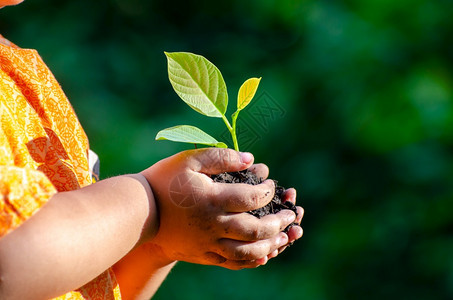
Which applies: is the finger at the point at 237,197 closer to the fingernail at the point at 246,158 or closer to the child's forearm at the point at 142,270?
the fingernail at the point at 246,158

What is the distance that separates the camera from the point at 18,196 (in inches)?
17.0

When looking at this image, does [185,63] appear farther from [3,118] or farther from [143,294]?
[143,294]

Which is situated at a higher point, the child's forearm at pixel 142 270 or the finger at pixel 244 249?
the finger at pixel 244 249

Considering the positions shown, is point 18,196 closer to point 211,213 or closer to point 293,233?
point 211,213

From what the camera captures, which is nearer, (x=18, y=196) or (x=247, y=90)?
(x=18, y=196)

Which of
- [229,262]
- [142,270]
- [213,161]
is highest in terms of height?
[213,161]

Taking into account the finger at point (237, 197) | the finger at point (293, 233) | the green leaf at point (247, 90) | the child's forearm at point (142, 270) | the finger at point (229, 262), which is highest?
the green leaf at point (247, 90)

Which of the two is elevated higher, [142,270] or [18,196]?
[18,196]

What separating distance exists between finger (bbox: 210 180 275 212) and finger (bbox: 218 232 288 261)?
4 centimetres

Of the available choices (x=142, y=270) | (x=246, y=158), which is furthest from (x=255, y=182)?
(x=142, y=270)

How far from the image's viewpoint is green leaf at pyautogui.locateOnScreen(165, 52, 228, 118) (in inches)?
24.0

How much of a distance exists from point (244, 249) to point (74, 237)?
175 mm

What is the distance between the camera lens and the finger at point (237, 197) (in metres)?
0.55

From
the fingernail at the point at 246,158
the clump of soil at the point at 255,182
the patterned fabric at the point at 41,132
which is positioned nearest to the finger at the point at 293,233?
the clump of soil at the point at 255,182
